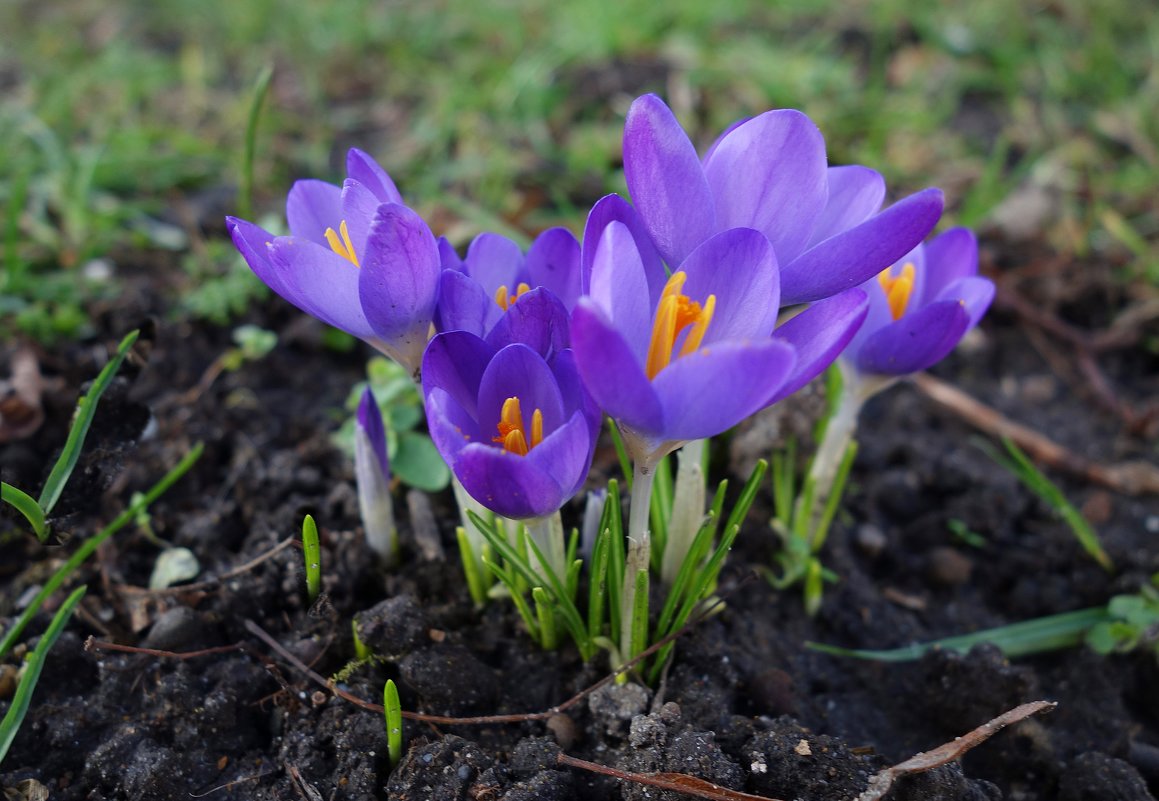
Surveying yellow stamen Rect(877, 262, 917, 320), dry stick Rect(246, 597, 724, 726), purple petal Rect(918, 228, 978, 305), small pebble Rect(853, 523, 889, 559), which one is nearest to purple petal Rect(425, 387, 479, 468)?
dry stick Rect(246, 597, 724, 726)

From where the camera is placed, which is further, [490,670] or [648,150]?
[490,670]

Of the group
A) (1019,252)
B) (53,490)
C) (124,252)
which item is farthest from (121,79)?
(1019,252)

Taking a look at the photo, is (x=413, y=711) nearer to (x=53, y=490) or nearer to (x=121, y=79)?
(x=53, y=490)

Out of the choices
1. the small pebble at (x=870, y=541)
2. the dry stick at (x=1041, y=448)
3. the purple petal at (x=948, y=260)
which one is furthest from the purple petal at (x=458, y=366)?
the dry stick at (x=1041, y=448)

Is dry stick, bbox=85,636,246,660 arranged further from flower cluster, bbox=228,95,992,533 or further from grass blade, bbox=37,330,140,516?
flower cluster, bbox=228,95,992,533

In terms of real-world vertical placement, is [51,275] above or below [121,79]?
below

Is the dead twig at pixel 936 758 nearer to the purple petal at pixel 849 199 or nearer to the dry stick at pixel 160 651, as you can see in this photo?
the purple petal at pixel 849 199

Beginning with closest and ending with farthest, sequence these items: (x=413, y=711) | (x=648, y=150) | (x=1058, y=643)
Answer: (x=648, y=150) → (x=413, y=711) → (x=1058, y=643)

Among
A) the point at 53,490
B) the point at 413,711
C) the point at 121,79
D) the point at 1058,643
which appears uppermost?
the point at 121,79
